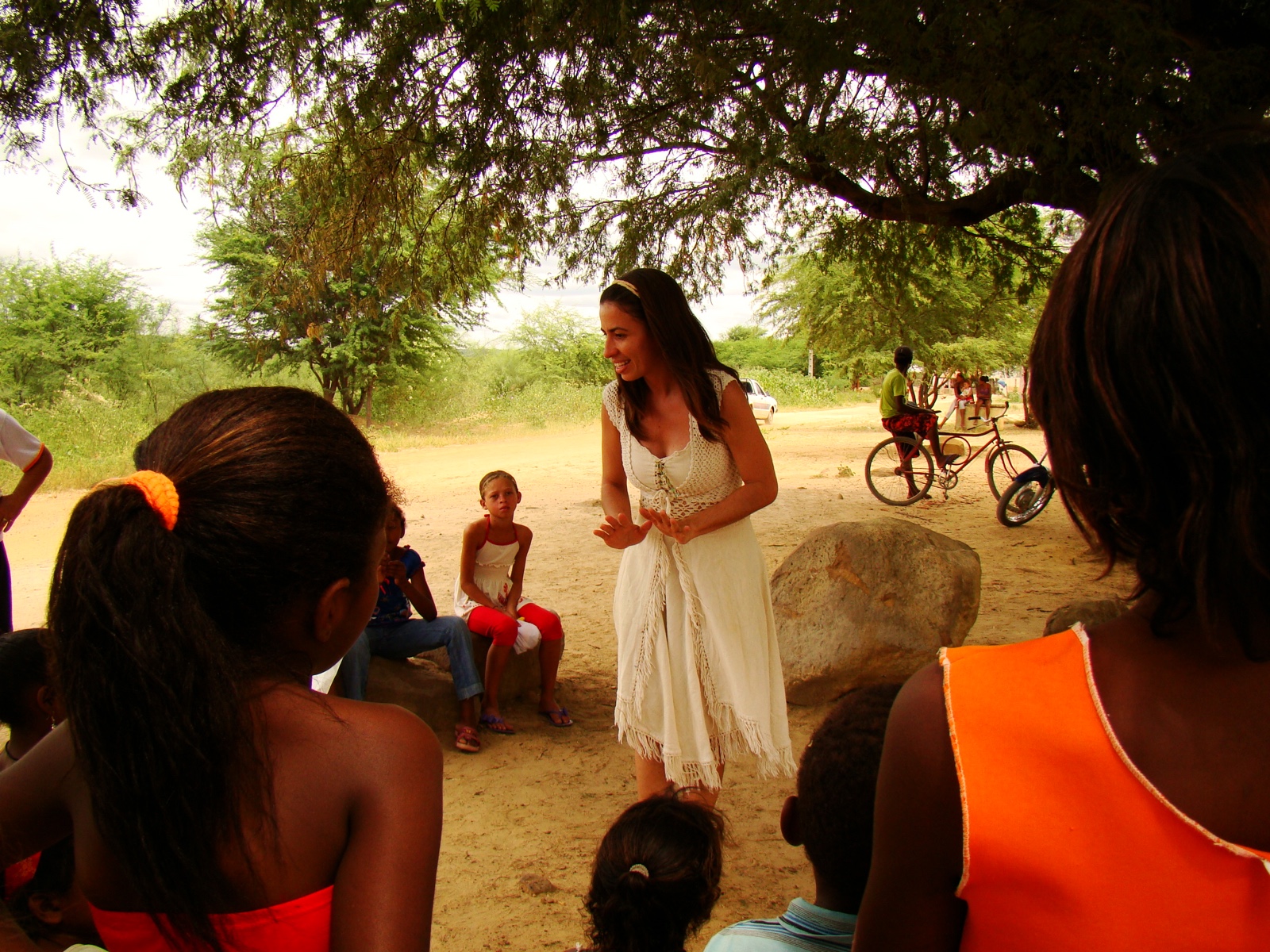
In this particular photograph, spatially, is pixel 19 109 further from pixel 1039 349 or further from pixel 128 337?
pixel 128 337

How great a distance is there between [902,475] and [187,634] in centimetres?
1067

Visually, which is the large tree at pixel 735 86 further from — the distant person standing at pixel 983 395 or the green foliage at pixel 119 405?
the distant person standing at pixel 983 395

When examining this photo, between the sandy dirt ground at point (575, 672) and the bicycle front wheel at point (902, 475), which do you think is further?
the bicycle front wheel at point (902, 475)

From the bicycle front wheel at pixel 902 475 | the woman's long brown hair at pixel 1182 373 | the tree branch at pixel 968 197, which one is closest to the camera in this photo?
the woman's long brown hair at pixel 1182 373

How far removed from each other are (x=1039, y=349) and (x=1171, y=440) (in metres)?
0.14

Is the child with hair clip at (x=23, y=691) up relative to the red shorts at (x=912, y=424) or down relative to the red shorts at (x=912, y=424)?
down

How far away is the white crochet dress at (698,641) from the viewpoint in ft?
8.41

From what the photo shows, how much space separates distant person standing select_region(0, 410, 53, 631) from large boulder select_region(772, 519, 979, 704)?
342cm

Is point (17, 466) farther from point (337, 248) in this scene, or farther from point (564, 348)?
point (564, 348)

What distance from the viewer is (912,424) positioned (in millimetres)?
10617

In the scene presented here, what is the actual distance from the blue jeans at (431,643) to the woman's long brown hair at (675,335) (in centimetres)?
201

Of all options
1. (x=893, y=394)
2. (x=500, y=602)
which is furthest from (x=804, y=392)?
(x=500, y=602)

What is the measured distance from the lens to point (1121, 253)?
0.70 m

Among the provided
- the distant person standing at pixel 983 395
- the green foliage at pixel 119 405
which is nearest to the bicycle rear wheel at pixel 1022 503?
the green foliage at pixel 119 405
